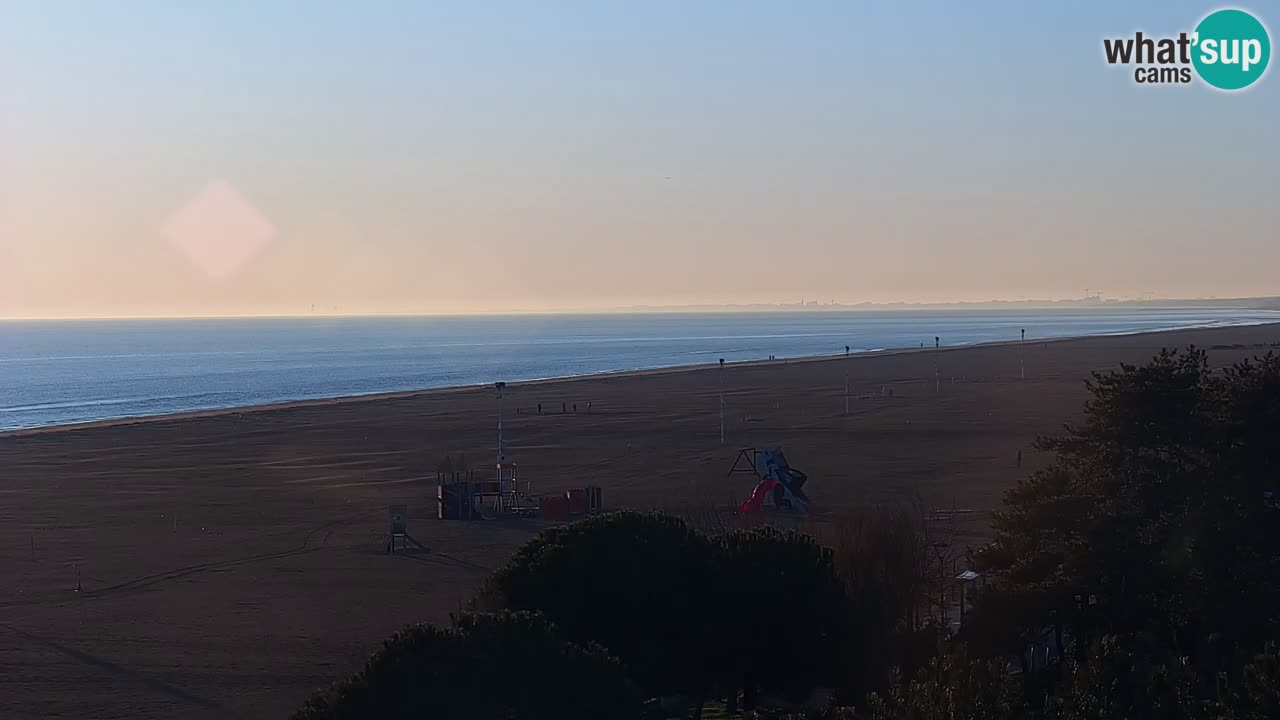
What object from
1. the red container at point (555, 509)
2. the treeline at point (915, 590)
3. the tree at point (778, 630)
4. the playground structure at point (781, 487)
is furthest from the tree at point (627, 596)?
the red container at point (555, 509)

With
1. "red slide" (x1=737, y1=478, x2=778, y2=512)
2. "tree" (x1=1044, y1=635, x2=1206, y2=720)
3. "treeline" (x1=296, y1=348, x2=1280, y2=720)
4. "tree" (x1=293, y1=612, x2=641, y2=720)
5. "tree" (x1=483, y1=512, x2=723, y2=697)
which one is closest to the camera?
"tree" (x1=1044, y1=635, x2=1206, y2=720)

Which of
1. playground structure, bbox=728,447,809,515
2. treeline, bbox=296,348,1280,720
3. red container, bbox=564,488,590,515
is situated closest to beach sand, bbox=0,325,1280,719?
playground structure, bbox=728,447,809,515

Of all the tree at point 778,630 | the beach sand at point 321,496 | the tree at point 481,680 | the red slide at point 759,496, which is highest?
the tree at point 481,680

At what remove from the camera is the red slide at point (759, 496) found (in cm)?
3925

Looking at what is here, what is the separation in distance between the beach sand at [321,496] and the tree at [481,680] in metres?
9.39

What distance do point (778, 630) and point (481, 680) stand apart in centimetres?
699

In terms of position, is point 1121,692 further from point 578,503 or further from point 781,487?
point 578,503

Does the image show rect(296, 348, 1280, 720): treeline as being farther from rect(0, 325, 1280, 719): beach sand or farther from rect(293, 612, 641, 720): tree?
rect(0, 325, 1280, 719): beach sand

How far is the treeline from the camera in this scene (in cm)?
1719

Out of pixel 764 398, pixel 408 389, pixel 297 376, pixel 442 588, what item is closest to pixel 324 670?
pixel 442 588

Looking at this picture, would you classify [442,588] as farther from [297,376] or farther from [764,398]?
[297,376]

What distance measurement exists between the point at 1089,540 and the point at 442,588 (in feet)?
53.2

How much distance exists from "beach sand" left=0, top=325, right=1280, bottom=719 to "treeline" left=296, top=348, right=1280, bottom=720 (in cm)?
710

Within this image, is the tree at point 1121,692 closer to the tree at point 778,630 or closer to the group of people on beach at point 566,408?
the tree at point 778,630
